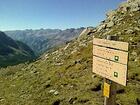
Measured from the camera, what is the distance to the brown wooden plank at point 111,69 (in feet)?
35.9

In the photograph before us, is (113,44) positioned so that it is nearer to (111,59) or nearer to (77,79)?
(111,59)

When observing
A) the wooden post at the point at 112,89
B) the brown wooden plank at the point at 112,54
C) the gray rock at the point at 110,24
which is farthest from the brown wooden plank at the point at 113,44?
the gray rock at the point at 110,24

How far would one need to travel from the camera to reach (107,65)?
38.4ft

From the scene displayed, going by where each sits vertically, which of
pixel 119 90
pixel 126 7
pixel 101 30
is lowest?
pixel 119 90

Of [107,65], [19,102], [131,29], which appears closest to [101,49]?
[107,65]

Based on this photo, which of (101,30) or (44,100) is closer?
(44,100)

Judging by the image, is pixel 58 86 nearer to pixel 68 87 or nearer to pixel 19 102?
pixel 68 87

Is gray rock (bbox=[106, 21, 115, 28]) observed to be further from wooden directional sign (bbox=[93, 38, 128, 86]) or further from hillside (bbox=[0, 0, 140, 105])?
wooden directional sign (bbox=[93, 38, 128, 86])

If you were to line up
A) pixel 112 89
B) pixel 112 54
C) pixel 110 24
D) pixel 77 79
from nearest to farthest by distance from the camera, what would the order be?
pixel 112 54 → pixel 112 89 → pixel 77 79 → pixel 110 24

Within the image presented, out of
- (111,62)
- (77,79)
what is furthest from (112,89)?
(77,79)

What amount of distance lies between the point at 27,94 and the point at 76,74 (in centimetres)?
478

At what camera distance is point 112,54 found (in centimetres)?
1145

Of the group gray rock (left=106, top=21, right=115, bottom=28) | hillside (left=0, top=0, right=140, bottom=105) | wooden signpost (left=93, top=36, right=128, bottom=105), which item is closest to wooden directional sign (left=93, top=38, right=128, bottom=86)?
wooden signpost (left=93, top=36, right=128, bottom=105)

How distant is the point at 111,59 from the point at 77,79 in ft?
51.7
